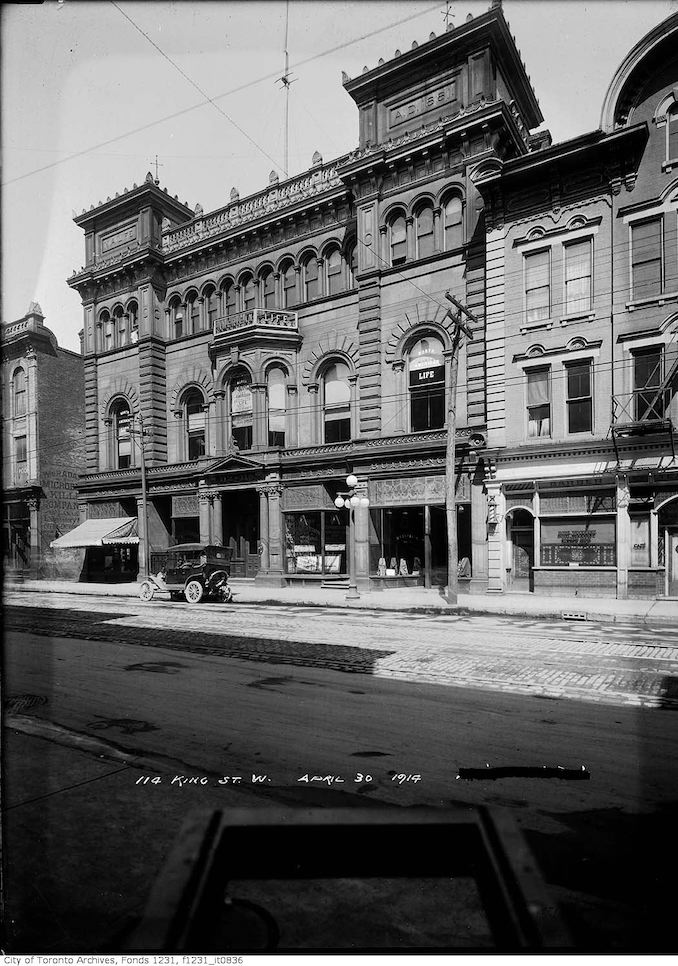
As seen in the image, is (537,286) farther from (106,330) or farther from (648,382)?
(106,330)

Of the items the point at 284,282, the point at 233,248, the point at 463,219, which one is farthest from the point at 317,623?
the point at 233,248

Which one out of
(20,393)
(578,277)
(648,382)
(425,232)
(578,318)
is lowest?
(648,382)

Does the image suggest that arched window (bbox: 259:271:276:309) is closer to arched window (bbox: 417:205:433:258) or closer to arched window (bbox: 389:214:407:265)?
arched window (bbox: 389:214:407:265)

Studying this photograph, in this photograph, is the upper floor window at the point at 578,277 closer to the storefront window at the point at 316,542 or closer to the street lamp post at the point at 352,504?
the street lamp post at the point at 352,504

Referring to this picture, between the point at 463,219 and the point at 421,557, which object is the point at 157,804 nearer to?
the point at 421,557

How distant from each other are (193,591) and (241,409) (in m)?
9.88

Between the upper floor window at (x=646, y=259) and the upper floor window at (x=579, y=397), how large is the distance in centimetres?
248

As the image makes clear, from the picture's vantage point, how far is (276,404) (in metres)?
24.5

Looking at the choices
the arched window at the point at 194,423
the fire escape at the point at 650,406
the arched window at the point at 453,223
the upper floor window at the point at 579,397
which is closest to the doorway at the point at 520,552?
the upper floor window at the point at 579,397

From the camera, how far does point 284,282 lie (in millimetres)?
25016

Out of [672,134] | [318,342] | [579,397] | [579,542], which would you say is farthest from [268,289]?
[579,542]

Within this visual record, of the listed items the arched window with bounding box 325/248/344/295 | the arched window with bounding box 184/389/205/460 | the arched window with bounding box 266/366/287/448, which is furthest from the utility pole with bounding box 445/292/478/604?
the arched window with bounding box 184/389/205/460

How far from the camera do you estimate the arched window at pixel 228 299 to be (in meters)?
26.3

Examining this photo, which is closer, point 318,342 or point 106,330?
point 318,342
